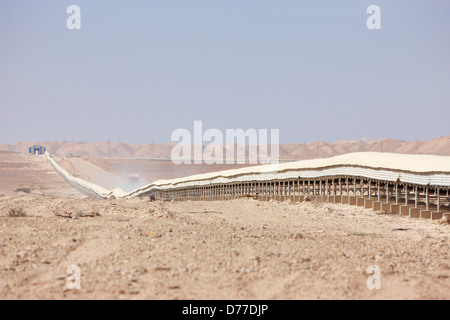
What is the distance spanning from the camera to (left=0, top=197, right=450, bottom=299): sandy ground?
26.8 feet

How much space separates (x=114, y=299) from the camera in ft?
25.6

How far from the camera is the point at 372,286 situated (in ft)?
28.3

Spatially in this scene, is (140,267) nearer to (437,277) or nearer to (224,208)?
(437,277)

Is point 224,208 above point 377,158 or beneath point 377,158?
beneath

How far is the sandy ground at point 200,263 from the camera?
8180 mm

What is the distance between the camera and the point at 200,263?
30.4ft

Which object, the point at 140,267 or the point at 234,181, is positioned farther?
the point at 234,181

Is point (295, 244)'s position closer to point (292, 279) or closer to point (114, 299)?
point (292, 279)

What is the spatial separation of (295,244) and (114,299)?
14.3 ft
